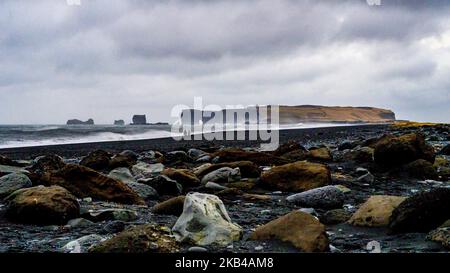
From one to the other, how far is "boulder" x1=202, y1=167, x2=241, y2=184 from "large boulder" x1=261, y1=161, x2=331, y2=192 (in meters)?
0.69

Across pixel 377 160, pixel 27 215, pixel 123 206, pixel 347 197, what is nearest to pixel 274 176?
pixel 347 197

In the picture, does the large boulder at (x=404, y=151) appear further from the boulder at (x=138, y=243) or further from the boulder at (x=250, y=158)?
the boulder at (x=138, y=243)

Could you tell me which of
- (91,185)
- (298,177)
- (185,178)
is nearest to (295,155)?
(298,177)

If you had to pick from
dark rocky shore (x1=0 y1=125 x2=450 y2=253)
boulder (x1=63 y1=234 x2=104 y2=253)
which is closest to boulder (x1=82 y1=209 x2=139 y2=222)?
dark rocky shore (x1=0 y1=125 x2=450 y2=253)

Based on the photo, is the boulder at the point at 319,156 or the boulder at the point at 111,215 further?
the boulder at the point at 319,156

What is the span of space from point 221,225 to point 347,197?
8.66ft

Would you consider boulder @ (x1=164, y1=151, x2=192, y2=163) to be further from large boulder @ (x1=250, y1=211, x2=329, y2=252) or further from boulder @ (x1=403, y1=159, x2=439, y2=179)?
large boulder @ (x1=250, y1=211, x2=329, y2=252)

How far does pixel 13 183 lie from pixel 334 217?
3922 millimetres

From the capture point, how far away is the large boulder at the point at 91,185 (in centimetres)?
544

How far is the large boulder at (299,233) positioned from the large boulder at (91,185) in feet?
7.56

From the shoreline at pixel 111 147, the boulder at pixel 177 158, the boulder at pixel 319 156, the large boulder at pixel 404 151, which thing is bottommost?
the shoreline at pixel 111 147

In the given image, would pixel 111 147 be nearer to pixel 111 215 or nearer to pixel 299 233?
pixel 111 215

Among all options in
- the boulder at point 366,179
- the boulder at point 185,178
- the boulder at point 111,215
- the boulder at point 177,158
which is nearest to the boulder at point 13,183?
the boulder at point 111,215

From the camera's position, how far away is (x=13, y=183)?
18.3ft
